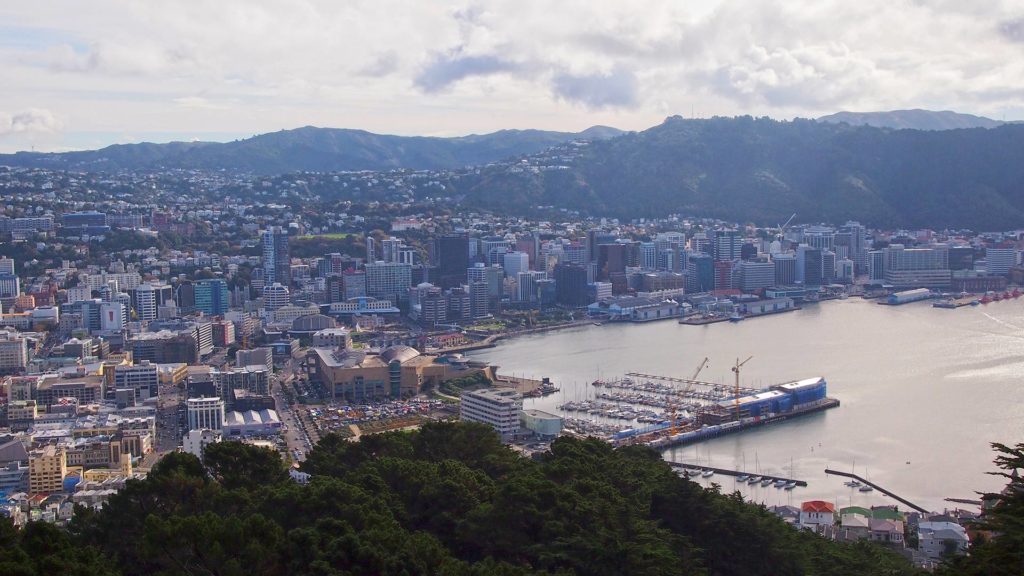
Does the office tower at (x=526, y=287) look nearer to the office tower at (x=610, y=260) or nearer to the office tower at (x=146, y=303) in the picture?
the office tower at (x=610, y=260)

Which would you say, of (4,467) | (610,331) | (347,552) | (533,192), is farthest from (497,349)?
(533,192)

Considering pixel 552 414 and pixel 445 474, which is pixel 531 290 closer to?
pixel 552 414

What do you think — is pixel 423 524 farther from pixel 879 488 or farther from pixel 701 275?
pixel 701 275

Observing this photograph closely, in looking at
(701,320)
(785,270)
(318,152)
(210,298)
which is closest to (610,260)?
(785,270)

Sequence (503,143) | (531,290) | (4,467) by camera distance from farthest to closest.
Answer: (503,143), (531,290), (4,467)

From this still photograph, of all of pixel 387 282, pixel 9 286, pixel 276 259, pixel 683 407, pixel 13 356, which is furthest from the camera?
pixel 276 259
